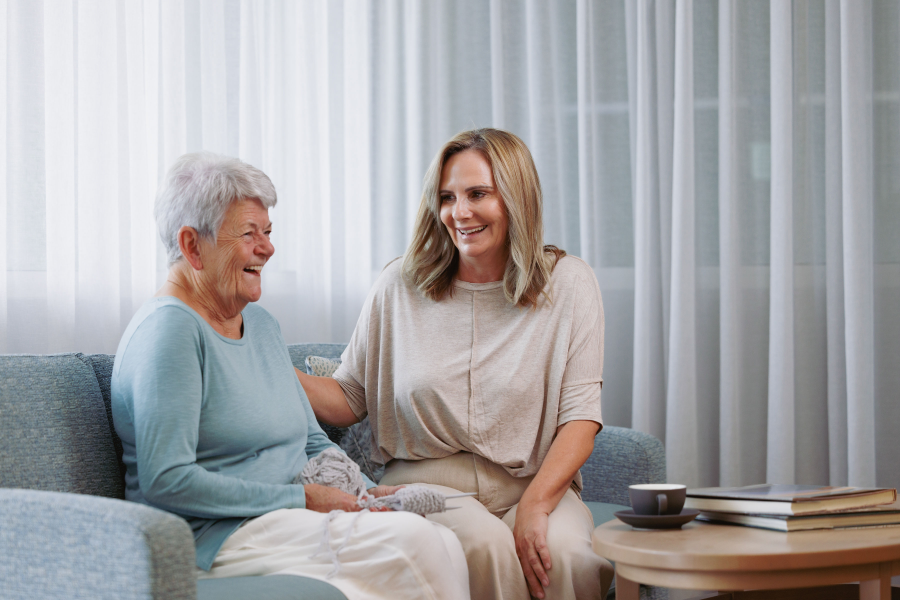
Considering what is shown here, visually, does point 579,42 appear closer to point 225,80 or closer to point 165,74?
point 225,80

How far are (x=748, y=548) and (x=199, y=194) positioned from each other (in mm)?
1049

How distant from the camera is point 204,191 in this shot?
1.40m

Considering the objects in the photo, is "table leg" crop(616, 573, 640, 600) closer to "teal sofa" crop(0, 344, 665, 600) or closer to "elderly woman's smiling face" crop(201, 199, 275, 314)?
"teal sofa" crop(0, 344, 665, 600)

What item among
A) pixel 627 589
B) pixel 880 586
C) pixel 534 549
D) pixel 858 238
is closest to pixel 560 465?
pixel 534 549

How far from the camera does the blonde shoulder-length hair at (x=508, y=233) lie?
173 cm

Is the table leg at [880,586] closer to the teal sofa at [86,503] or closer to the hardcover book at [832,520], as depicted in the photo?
the hardcover book at [832,520]

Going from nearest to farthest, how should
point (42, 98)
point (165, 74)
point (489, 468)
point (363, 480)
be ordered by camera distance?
point (363, 480), point (489, 468), point (42, 98), point (165, 74)

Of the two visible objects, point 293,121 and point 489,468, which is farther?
point 293,121

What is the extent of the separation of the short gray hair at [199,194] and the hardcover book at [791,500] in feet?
3.14

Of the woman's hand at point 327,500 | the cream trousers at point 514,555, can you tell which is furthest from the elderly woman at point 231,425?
the cream trousers at point 514,555

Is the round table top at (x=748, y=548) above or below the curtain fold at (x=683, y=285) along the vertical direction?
below

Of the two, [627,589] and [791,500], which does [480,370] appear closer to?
[627,589]

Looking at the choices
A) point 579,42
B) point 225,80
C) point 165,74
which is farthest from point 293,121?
point 579,42

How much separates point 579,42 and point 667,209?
609 mm
